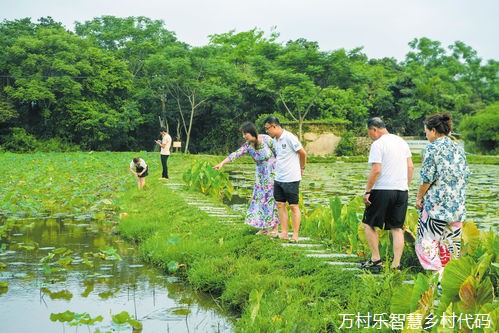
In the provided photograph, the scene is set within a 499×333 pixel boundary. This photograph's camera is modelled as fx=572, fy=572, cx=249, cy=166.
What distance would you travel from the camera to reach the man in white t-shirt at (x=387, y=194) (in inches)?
194

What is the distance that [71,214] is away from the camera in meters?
10.0

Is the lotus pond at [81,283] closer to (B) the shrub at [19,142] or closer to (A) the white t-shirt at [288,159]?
(A) the white t-shirt at [288,159]

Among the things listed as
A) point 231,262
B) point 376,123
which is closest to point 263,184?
point 231,262

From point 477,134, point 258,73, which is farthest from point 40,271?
point 477,134

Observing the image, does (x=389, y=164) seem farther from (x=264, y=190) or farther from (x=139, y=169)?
(x=139, y=169)

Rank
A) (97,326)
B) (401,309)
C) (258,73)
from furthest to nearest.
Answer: (258,73) → (97,326) → (401,309)

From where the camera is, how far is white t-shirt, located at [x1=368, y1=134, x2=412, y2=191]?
4926mm

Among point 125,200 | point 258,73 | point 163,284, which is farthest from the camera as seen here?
point 258,73

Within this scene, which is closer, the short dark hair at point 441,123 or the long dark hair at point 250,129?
the short dark hair at point 441,123

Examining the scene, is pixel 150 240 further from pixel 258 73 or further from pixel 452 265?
pixel 258 73

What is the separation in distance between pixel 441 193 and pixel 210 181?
24.8 ft

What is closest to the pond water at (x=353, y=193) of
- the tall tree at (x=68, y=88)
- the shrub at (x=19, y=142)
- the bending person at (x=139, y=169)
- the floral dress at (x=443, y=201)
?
the bending person at (x=139, y=169)

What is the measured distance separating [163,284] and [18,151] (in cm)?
3041

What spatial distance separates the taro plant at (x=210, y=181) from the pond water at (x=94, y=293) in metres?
4.65
